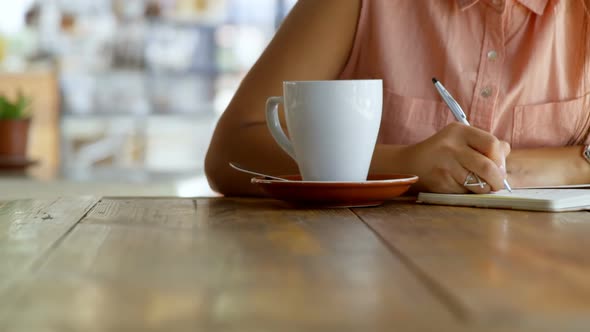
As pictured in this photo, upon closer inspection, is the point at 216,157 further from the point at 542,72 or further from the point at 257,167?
the point at 542,72

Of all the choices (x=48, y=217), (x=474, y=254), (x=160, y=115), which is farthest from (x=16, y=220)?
(x=160, y=115)

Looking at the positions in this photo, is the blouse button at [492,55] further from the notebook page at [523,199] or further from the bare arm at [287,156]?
the notebook page at [523,199]

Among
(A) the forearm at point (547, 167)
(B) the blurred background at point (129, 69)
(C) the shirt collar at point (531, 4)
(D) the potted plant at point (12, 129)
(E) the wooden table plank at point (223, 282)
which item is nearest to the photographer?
(E) the wooden table plank at point (223, 282)

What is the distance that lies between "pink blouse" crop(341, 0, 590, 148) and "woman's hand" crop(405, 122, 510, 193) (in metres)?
0.34

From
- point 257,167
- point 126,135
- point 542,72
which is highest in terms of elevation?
point 542,72

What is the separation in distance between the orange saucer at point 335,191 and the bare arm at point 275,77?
0.23 m

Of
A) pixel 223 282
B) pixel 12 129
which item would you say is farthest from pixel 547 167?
pixel 12 129

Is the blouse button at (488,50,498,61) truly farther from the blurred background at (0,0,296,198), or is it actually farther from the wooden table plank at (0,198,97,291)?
the blurred background at (0,0,296,198)

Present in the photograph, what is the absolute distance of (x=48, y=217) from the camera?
0.76 m

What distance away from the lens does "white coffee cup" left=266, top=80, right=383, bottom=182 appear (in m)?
0.83

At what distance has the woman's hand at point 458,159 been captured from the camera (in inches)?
34.9

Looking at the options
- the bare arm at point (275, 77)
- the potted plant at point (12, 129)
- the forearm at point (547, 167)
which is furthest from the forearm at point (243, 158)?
the potted plant at point (12, 129)

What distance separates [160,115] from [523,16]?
3.89 metres

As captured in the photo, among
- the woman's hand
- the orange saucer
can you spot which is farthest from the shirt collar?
the orange saucer
